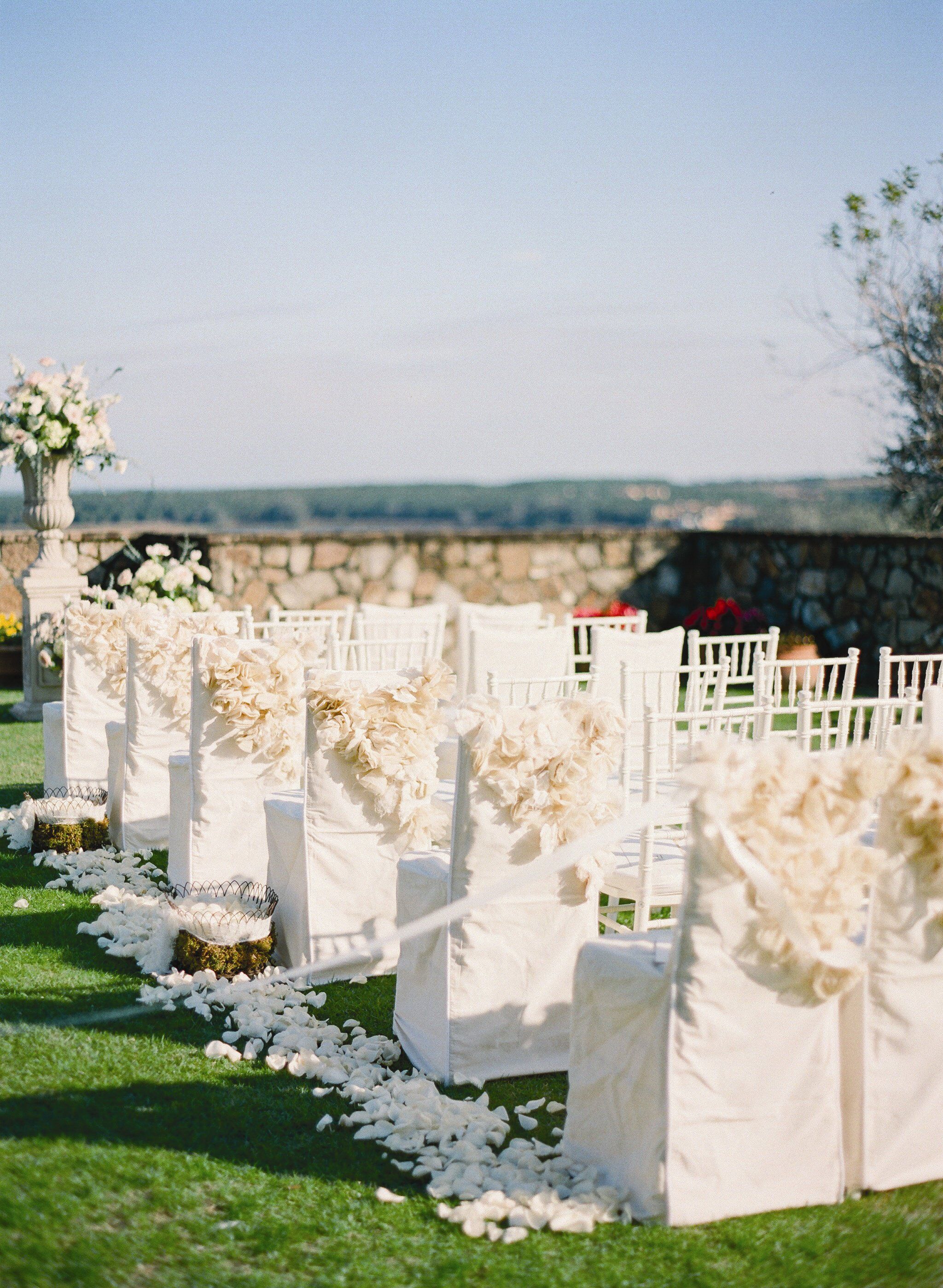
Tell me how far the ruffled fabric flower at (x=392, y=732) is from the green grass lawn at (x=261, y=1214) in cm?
94

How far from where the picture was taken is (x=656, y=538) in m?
11.8

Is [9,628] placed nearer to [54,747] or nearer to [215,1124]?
[54,747]

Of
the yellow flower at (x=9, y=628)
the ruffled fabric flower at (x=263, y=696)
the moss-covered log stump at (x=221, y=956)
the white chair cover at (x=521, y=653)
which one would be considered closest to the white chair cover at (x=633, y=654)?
the white chair cover at (x=521, y=653)

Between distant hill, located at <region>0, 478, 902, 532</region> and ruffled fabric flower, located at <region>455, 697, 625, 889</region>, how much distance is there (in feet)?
26.1

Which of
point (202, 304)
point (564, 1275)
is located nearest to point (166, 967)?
point (564, 1275)

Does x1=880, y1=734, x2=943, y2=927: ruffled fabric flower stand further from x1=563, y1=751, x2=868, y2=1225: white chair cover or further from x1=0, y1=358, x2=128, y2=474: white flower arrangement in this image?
x1=0, y1=358, x2=128, y2=474: white flower arrangement

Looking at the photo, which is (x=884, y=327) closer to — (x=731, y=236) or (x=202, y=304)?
(x=731, y=236)

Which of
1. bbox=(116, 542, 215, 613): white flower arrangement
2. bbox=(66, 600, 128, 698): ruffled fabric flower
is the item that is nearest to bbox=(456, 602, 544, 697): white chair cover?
bbox=(66, 600, 128, 698): ruffled fabric flower

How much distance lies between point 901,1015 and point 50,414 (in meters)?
7.56

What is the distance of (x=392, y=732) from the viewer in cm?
383

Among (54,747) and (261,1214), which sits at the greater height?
(54,747)

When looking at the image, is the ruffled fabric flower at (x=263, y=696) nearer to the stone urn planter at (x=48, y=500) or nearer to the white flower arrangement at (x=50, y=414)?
the white flower arrangement at (x=50, y=414)

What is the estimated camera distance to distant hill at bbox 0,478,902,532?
Answer: 11.4m

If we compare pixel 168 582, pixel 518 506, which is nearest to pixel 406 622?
pixel 168 582
